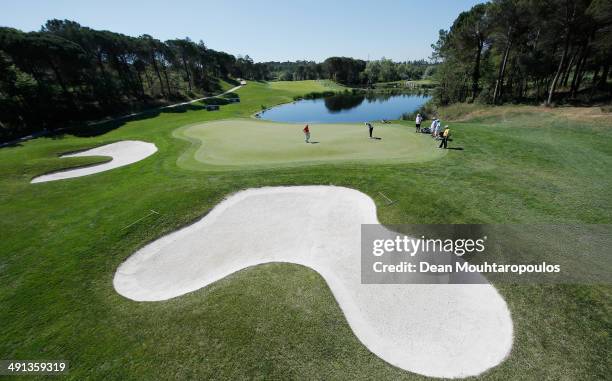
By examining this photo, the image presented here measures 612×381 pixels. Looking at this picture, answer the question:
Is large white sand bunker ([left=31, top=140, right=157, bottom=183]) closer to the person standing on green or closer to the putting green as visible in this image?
the putting green

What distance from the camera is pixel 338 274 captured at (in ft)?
35.1

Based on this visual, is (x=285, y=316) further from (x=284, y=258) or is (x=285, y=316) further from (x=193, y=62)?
(x=193, y=62)

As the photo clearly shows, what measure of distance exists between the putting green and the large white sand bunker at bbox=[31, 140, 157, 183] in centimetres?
494

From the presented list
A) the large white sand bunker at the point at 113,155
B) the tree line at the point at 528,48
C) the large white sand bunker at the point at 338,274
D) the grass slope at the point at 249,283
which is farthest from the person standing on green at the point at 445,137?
the large white sand bunker at the point at 113,155

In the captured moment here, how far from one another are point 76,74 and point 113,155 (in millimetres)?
43049

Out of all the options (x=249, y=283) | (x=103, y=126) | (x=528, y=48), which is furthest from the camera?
(x=103, y=126)

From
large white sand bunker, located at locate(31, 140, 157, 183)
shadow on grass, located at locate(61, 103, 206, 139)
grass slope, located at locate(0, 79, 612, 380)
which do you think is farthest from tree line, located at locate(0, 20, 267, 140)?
grass slope, located at locate(0, 79, 612, 380)

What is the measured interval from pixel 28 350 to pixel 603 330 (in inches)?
691

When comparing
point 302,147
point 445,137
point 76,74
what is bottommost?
point 302,147

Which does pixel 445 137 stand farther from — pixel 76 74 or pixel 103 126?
pixel 76 74

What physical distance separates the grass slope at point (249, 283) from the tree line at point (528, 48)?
1879 cm

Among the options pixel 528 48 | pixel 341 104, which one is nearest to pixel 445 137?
pixel 528 48

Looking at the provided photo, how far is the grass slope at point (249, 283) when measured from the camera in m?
7.48

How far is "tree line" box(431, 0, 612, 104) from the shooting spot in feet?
105
